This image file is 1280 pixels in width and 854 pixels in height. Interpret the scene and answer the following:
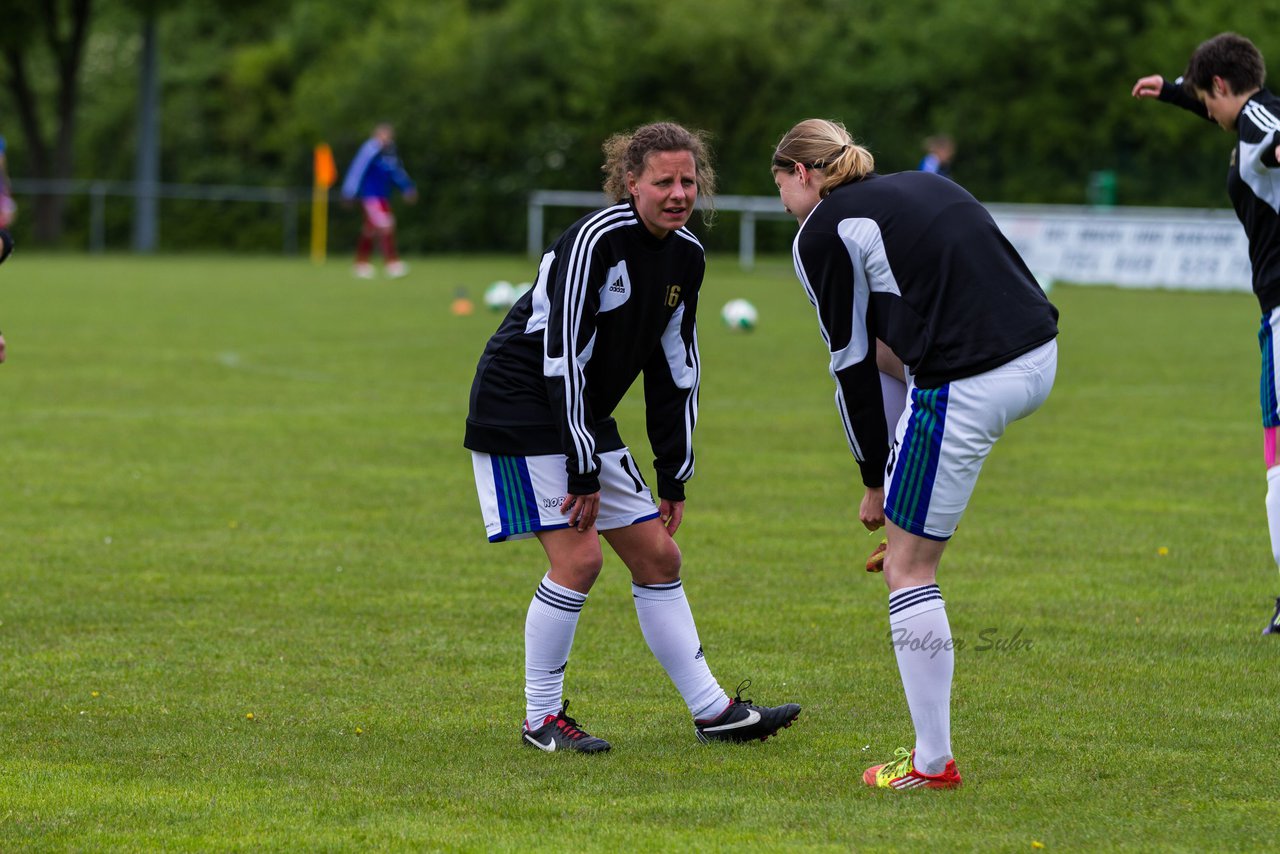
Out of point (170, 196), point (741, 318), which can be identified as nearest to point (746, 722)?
point (741, 318)

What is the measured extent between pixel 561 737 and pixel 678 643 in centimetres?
46

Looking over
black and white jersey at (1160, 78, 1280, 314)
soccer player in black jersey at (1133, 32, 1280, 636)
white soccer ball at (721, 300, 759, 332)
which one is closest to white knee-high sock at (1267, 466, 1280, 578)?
soccer player in black jersey at (1133, 32, 1280, 636)

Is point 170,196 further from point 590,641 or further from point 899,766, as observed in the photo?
point 899,766

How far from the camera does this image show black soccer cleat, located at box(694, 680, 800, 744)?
5.34 meters

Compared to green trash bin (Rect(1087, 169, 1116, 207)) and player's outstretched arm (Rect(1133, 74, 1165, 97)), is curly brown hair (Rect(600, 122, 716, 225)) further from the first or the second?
green trash bin (Rect(1087, 169, 1116, 207))

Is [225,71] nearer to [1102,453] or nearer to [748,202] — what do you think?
[748,202]

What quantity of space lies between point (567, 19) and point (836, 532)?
3689 centimetres

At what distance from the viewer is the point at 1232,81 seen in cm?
635

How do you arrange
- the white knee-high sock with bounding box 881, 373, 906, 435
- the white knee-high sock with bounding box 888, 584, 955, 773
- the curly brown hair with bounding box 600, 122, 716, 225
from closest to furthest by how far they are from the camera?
the white knee-high sock with bounding box 888, 584, 955, 773 < the curly brown hair with bounding box 600, 122, 716, 225 < the white knee-high sock with bounding box 881, 373, 906, 435

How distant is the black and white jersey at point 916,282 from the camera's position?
4594mm

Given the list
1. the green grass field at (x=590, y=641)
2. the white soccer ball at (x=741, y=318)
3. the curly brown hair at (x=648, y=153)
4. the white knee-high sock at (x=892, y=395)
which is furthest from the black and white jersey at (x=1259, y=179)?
the white soccer ball at (x=741, y=318)

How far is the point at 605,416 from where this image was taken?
534 centimetres

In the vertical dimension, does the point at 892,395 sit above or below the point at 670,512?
above

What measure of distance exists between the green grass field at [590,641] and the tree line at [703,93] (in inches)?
1049
